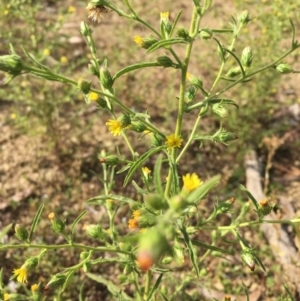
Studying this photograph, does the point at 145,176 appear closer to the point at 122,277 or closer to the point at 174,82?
the point at 122,277

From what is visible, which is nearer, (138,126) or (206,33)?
(206,33)

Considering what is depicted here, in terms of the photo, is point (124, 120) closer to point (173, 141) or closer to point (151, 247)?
point (173, 141)

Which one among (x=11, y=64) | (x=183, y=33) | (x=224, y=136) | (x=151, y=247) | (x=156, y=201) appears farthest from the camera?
(x=224, y=136)

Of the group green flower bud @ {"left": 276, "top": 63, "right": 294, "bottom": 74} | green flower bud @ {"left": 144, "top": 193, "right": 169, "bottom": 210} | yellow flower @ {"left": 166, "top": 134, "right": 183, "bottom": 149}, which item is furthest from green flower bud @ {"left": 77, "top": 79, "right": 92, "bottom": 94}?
green flower bud @ {"left": 276, "top": 63, "right": 294, "bottom": 74}

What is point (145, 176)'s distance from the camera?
2.03 m

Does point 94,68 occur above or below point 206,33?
below

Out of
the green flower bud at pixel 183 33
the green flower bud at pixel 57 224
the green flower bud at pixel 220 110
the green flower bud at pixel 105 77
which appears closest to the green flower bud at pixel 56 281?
the green flower bud at pixel 57 224

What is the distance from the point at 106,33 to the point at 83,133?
5.08ft

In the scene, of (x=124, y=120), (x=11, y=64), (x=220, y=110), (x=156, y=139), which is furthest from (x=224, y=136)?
(x=11, y=64)

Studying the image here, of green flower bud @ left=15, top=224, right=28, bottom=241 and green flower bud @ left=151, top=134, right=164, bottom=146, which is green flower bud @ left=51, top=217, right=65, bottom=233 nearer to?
green flower bud @ left=15, top=224, right=28, bottom=241

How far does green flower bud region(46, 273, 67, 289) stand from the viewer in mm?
1763

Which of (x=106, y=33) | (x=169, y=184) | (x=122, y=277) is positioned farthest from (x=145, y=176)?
(x=106, y=33)

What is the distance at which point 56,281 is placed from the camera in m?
1.78

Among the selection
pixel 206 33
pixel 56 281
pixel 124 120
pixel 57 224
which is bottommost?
pixel 56 281
